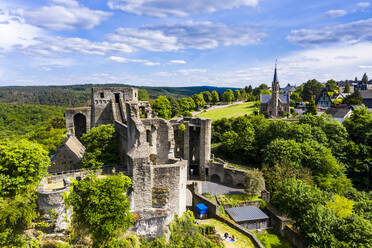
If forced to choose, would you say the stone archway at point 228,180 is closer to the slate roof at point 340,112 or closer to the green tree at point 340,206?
the green tree at point 340,206

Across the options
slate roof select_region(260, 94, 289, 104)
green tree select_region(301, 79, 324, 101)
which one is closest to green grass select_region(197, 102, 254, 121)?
slate roof select_region(260, 94, 289, 104)

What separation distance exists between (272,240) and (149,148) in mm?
15797

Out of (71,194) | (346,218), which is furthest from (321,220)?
(71,194)

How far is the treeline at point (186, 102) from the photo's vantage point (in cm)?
6469

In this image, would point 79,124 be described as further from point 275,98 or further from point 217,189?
point 275,98

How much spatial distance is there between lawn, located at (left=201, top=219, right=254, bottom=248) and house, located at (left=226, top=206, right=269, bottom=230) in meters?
2.24

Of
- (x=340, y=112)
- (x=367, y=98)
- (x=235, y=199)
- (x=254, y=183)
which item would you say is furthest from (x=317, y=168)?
(x=367, y=98)

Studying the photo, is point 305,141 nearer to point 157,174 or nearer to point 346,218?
point 346,218

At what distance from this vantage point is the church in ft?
225

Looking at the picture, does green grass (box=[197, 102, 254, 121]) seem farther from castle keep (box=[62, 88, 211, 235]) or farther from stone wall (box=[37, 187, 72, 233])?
stone wall (box=[37, 187, 72, 233])

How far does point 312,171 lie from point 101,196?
3004 centimetres

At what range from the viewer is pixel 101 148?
2462cm

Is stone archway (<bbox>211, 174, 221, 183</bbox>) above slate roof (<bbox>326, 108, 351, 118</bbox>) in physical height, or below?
below

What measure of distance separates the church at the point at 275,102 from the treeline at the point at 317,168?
22251 millimetres
